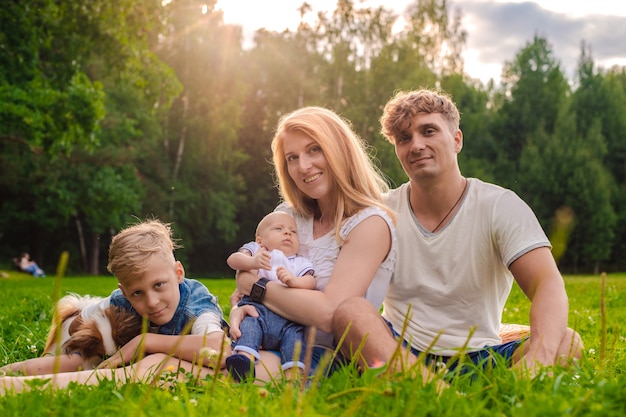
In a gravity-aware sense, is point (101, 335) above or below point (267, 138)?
below

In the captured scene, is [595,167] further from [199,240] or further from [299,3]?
[199,240]

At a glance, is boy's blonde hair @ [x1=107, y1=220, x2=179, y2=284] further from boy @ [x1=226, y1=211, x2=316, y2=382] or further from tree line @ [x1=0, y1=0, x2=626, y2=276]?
tree line @ [x1=0, y1=0, x2=626, y2=276]

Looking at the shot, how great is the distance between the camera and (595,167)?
38281mm

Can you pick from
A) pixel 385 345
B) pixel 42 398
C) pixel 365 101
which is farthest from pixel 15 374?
pixel 365 101

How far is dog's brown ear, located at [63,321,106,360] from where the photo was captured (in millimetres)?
4109

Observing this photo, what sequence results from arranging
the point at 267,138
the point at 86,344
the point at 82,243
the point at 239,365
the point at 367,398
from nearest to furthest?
the point at 367,398, the point at 239,365, the point at 86,344, the point at 82,243, the point at 267,138

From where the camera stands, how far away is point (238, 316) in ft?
12.6

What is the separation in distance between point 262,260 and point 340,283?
515 millimetres

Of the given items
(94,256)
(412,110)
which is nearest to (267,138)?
(94,256)

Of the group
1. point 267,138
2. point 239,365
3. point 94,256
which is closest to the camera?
point 239,365

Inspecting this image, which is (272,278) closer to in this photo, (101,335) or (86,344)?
(101,335)

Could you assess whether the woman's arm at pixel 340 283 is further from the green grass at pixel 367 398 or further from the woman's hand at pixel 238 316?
the green grass at pixel 367 398

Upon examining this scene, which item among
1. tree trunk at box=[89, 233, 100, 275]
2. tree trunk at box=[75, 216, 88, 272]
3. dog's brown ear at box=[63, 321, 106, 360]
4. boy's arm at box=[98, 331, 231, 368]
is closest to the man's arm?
boy's arm at box=[98, 331, 231, 368]

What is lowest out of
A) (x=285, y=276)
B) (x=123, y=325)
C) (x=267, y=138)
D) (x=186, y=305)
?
(x=123, y=325)
